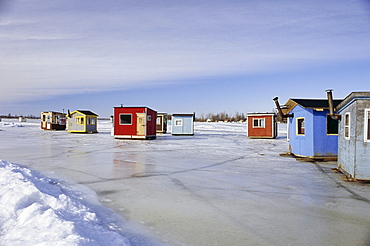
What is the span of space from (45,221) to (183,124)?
3034 cm

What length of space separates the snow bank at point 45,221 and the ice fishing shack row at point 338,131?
7.12m

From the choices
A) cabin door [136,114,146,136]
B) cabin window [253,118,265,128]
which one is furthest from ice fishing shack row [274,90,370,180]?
cabin window [253,118,265,128]

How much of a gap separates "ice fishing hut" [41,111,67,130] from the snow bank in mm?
41719

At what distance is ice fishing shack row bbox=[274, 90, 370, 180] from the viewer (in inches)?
311

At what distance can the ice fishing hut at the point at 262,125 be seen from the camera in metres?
29.8

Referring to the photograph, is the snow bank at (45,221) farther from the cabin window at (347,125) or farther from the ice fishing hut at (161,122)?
the ice fishing hut at (161,122)

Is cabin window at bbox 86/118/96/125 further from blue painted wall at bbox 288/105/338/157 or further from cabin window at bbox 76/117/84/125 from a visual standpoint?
blue painted wall at bbox 288/105/338/157

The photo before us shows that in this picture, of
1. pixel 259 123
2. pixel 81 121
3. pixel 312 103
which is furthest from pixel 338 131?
pixel 81 121

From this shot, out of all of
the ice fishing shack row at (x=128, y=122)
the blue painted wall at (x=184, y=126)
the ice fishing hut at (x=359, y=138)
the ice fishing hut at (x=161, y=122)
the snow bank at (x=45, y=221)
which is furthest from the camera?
the ice fishing hut at (x=161, y=122)

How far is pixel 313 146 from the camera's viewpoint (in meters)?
12.5

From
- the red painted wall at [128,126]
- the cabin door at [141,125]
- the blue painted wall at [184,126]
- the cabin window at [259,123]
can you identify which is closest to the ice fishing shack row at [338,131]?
the cabin door at [141,125]

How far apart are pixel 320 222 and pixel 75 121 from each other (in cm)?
3669

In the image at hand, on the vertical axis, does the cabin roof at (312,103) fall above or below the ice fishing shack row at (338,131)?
above

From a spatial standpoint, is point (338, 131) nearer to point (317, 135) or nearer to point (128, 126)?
point (317, 135)
